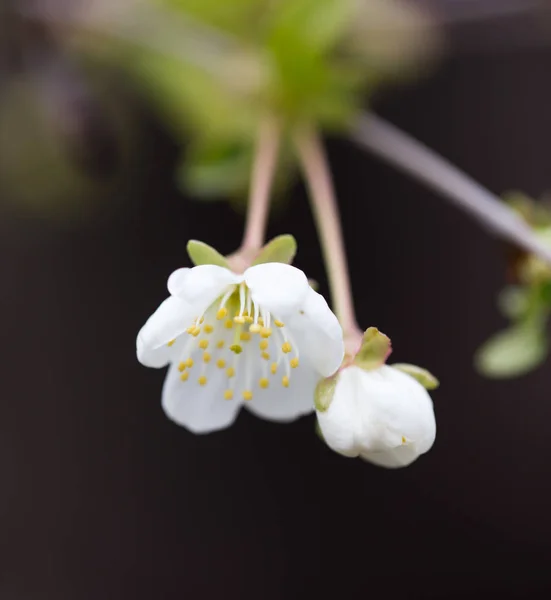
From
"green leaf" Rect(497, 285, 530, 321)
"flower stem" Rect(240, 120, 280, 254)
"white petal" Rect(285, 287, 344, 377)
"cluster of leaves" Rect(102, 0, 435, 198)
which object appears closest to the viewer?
"white petal" Rect(285, 287, 344, 377)

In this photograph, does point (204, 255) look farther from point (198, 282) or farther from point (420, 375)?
point (420, 375)

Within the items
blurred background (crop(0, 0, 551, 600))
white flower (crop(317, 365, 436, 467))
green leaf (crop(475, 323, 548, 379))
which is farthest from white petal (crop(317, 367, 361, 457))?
blurred background (crop(0, 0, 551, 600))

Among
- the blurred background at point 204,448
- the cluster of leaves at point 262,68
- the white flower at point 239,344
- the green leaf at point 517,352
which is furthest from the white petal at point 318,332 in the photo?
the blurred background at point 204,448

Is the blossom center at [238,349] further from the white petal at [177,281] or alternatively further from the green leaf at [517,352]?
the green leaf at [517,352]

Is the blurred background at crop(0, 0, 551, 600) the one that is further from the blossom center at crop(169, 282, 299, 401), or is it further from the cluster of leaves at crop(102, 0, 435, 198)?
the blossom center at crop(169, 282, 299, 401)

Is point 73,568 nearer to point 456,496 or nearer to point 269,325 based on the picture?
point 456,496

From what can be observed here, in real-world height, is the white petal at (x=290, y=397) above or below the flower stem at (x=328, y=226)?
below

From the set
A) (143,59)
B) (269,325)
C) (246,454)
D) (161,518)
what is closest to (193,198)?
(143,59)
